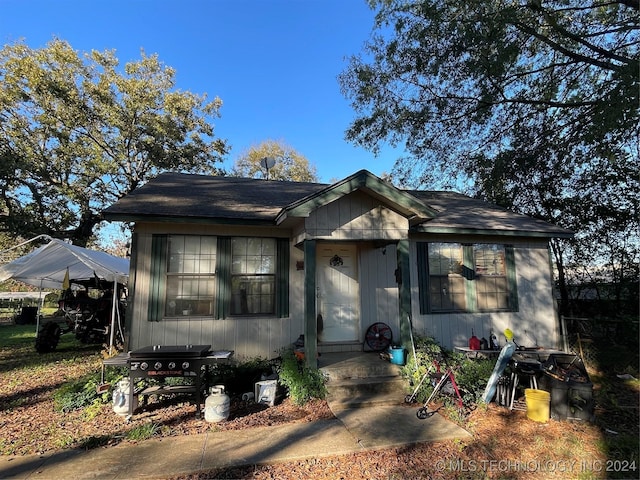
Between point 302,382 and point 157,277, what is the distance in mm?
3068

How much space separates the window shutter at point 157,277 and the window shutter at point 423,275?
4.91 metres

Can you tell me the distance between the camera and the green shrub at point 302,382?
16.8 ft

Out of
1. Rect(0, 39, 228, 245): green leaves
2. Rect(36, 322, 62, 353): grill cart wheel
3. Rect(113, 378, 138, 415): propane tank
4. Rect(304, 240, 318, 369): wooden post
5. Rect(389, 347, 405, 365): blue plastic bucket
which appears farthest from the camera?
Rect(0, 39, 228, 245): green leaves

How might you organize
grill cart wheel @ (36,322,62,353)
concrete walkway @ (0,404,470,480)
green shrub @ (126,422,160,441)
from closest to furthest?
1. concrete walkway @ (0,404,470,480)
2. green shrub @ (126,422,160,441)
3. grill cart wheel @ (36,322,62,353)

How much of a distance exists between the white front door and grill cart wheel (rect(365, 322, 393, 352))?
10.3 inches

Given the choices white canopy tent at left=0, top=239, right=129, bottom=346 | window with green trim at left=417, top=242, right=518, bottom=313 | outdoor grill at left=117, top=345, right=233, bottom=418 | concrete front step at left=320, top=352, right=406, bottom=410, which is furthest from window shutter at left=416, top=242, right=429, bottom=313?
white canopy tent at left=0, top=239, right=129, bottom=346

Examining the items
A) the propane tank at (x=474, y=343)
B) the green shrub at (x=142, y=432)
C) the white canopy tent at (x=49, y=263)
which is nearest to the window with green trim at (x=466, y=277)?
the propane tank at (x=474, y=343)

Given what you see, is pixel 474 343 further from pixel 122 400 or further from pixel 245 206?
pixel 122 400

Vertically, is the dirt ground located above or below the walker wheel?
below

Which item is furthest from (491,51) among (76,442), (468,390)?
(76,442)

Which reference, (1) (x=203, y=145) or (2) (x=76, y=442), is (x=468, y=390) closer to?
(2) (x=76, y=442)

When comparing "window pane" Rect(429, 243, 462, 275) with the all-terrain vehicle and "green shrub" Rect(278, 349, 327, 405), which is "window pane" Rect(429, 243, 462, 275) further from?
the all-terrain vehicle

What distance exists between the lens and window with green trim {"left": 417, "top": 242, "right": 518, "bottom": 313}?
289 inches

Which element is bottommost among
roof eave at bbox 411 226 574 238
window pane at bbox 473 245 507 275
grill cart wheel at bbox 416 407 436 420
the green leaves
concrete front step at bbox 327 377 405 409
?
grill cart wheel at bbox 416 407 436 420
